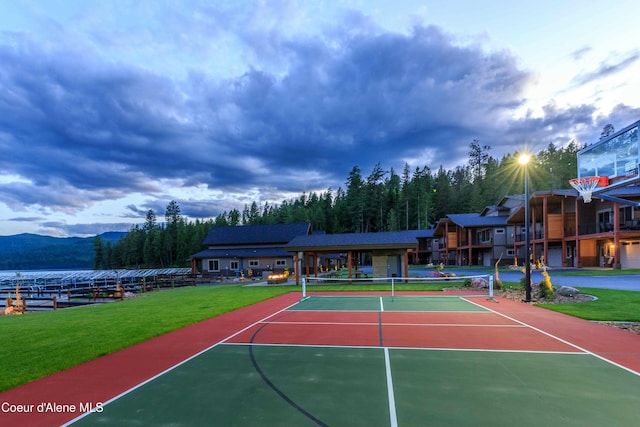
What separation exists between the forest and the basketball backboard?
221 ft

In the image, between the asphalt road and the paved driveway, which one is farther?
the paved driveway

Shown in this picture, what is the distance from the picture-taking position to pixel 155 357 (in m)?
7.49

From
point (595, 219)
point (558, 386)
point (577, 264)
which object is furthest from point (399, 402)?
point (595, 219)

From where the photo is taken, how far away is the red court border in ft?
17.4

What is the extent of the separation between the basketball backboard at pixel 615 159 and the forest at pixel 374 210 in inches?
2658

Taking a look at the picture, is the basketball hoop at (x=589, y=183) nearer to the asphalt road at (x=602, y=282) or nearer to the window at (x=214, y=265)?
the asphalt road at (x=602, y=282)

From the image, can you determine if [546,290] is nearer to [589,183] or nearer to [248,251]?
[589,183]

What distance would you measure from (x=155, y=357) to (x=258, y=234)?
133 feet

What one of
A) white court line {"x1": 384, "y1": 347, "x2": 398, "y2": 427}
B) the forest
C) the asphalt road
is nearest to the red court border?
white court line {"x1": 384, "y1": 347, "x2": 398, "y2": 427}

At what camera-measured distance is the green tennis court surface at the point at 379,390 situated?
177 inches

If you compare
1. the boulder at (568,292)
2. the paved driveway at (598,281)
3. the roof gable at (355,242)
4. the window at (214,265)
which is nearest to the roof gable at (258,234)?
the window at (214,265)

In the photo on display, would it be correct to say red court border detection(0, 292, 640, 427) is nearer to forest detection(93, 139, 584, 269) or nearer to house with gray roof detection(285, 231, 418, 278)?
house with gray roof detection(285, 231, 418, 278)

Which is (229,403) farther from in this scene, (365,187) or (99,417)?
(365,187)

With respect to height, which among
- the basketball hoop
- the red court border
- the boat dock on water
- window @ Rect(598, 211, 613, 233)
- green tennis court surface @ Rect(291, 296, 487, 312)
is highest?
the basketball hoop
